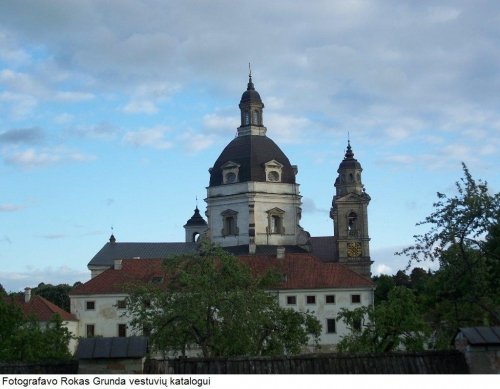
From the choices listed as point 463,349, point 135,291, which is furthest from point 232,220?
point 463,349

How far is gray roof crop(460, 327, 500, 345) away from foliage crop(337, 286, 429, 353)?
13327mm

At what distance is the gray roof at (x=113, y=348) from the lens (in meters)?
16.2

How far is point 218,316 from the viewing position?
118 ft

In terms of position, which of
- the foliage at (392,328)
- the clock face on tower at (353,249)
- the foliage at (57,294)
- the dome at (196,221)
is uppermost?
the dome at (196,221)

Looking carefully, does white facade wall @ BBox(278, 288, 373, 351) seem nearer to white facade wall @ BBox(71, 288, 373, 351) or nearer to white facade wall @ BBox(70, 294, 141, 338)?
white facade wall @ BBox(71, 288, 373, 351)

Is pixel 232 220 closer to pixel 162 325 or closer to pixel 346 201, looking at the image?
pixel 346 201

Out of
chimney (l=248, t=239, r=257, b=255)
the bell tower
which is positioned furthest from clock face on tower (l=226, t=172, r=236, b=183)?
the bell tower

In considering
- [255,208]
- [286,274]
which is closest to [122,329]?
[286,274]

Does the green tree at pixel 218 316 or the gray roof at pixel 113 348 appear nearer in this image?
the gray roof at pixel 113 348

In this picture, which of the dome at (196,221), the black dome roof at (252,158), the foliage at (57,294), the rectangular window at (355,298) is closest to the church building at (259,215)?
the black dome roof at (252,158)

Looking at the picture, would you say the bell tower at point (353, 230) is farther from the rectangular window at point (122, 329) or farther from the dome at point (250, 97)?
the rectangular window at point (122, 329)

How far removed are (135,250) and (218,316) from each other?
6907cm

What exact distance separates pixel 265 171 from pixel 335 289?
26.5 meters

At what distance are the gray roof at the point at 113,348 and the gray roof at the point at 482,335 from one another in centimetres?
624
